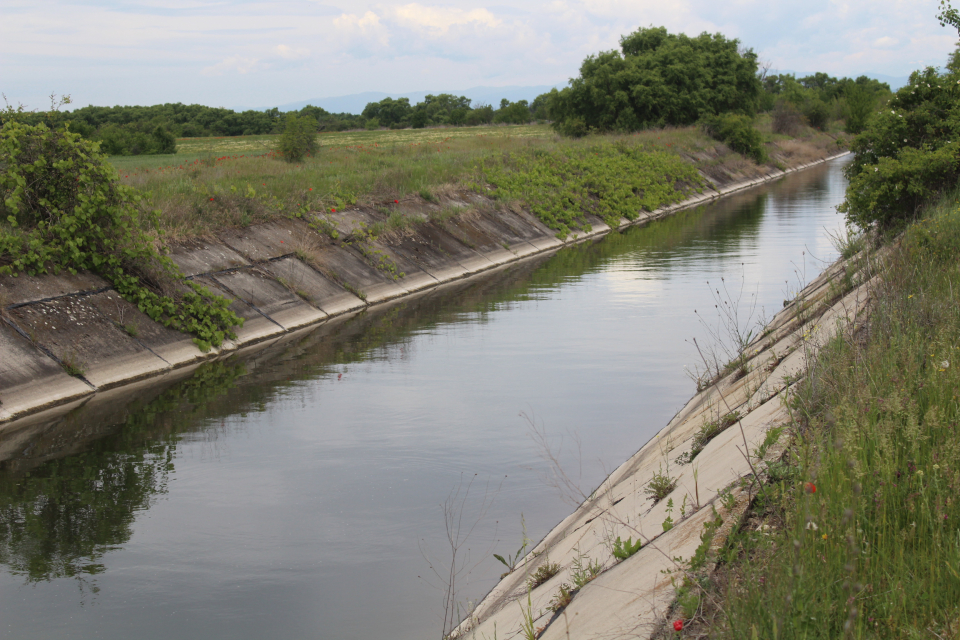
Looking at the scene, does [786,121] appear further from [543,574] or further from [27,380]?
[543,574]

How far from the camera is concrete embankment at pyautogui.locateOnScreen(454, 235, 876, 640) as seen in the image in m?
4.88

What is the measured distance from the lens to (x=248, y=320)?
16.2 m

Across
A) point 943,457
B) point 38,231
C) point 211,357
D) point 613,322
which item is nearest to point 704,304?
point 613,322

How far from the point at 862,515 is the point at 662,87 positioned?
58571mm

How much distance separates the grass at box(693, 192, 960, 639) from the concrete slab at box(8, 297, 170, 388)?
10.1 m

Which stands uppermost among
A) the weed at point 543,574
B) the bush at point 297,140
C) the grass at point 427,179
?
the bush at point 297,140

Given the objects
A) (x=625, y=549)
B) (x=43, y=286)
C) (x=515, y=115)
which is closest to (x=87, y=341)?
(x=43, y=286)

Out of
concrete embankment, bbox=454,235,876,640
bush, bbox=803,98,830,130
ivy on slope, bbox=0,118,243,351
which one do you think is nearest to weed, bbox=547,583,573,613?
concrete embankment, bbox=454,235,876,640

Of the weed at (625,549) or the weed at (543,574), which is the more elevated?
the weed at (625,549)

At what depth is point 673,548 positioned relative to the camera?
5.38 metres

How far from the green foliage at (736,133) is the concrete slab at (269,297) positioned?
1837 inches

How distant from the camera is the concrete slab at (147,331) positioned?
13.9 metres

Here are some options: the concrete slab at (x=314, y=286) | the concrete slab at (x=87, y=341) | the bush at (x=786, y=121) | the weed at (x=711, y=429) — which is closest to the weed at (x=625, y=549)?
the weed at (x=711, y=429)

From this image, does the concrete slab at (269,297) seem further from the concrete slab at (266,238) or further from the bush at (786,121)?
the bush at (786,121)
